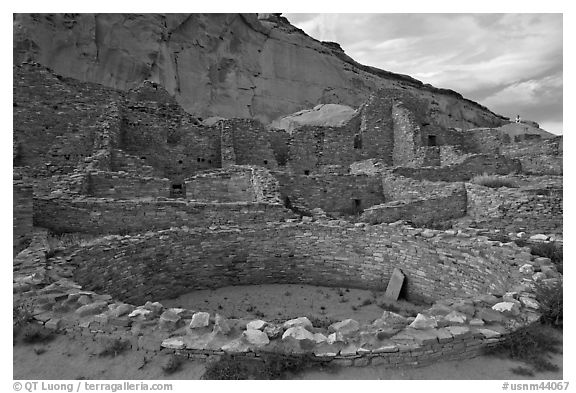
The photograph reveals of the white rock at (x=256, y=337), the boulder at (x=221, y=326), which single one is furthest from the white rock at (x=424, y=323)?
the boulder at (x=221, y=326)

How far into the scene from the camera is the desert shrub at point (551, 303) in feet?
15.1

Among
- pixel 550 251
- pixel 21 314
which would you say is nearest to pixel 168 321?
pixel 21 314

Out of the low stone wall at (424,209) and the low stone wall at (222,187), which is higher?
the low stone wall at (222,187)

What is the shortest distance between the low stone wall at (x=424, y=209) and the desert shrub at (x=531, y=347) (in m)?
8.39

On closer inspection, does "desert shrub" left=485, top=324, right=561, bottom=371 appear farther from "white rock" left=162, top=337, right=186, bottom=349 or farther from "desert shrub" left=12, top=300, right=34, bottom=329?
"desert shrub" left=12, top=300, right=34, bottom=329

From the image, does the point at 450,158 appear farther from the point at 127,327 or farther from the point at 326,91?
the point at 326,91

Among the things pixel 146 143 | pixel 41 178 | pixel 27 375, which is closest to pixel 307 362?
pixel 27 375

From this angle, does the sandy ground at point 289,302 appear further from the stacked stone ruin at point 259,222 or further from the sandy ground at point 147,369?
the sandy ground at point 147,369

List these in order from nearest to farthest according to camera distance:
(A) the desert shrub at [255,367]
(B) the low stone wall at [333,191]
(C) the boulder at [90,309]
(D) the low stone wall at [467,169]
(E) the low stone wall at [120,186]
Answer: (A) the desert shrub at [255,367] < (C) the boulder at [90,309] < (E) the low stone wall at [120,186] < (B) the low stone wall at [333,191] < (D) the low stone wall at [467,169]

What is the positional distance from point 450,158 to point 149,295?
16.9 metres

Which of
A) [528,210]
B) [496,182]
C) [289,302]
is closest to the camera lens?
[289,302]

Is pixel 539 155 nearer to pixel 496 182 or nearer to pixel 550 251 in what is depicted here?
pixel 496 182

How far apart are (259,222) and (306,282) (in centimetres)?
270

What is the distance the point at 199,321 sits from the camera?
4496mm
